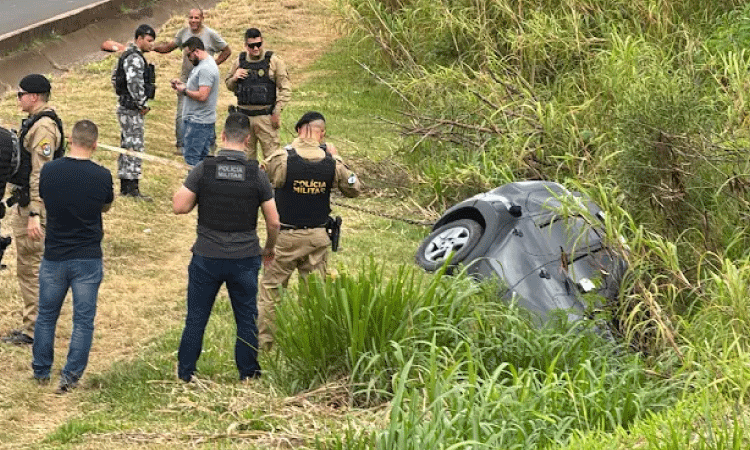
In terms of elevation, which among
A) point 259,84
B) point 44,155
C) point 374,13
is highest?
point 44,155

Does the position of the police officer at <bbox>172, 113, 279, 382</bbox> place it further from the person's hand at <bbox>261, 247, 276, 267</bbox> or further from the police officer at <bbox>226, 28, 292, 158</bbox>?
the police officer at <bbox>226, 28, 292, 158</bbox>

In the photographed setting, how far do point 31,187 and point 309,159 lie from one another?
1889mm

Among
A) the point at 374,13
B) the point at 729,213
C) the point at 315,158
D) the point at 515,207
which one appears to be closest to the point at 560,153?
the point at 729,213

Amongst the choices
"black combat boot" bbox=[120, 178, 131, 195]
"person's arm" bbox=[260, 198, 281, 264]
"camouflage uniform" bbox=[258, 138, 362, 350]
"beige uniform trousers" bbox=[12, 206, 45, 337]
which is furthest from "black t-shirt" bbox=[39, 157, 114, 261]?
"black combat boot" bbox=[120, 178, 131, 195]

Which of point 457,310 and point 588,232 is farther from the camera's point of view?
point 588,232

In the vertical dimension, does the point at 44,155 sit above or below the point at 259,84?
above

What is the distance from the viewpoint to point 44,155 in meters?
9.62

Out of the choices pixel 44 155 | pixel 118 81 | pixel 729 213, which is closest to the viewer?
pixel 44 155

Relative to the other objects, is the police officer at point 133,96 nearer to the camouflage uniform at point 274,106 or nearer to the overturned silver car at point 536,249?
the camouflage uniform at point 274,106

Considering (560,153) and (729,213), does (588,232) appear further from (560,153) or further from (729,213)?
(560,153)

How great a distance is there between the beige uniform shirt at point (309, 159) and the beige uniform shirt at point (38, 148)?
149cm

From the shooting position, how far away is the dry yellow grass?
8734mm

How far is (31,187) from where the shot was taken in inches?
377

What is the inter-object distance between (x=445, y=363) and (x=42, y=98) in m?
3.48
